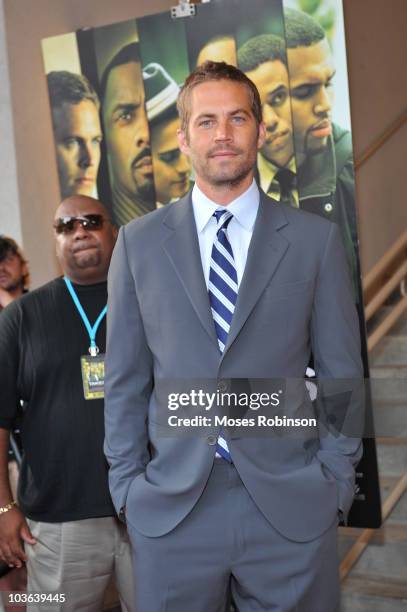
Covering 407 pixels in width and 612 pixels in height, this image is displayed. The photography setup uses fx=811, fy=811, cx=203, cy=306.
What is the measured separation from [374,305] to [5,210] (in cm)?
218

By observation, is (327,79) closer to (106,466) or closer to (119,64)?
(119,64)

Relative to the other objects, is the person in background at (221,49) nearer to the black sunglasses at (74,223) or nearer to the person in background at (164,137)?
the person in background at (164,137)

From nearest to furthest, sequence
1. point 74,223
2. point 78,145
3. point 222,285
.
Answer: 1. point 222,285
2. point 74,223
3. point 78,145

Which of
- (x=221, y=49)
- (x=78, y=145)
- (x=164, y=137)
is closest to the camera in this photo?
(x=221, y=49)

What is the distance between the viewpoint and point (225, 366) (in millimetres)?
1968

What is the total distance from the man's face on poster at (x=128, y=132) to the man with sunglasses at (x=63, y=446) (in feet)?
1.65

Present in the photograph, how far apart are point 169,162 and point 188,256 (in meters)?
1.04

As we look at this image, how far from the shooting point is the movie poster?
2.75 meters

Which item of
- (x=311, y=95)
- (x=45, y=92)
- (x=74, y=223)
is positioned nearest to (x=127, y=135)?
(x=74, y=223)

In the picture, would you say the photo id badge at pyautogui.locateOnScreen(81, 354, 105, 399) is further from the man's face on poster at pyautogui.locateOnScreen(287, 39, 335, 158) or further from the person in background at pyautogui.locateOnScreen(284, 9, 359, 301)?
the man's face on poster at pyautogui.locateOnScreen(287, 39, 335, 158)

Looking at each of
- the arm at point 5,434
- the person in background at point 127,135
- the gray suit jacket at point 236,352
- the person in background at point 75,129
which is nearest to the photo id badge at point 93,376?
the arm at point 5,434

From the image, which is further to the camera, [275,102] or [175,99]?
[175,99]

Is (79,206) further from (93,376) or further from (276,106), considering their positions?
(276,106)

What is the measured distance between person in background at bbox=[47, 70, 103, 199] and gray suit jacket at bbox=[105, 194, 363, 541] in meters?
1.07
